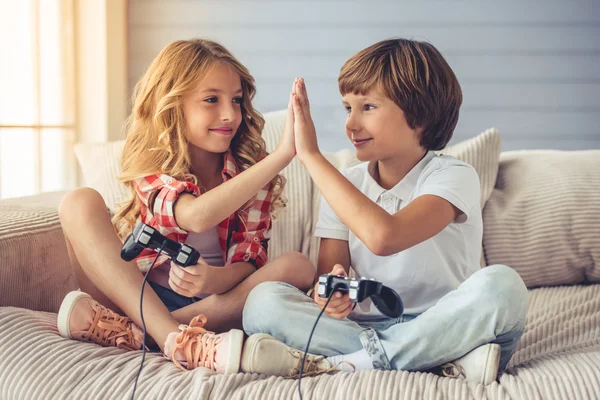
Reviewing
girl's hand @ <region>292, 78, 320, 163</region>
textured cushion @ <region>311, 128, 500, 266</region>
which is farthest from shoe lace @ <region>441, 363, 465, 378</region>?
textured cushion @ <region>311, 128, 500, 266</region>

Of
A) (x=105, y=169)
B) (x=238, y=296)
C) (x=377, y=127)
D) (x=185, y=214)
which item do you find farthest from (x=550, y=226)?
(x=105, y=169)

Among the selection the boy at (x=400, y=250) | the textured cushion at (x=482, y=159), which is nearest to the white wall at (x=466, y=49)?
the textured cushion at (x=482, y=159)

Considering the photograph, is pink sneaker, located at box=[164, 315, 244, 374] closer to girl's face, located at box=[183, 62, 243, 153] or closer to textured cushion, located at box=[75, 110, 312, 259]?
girl's face, located at box=[183, 62, 243, 153]

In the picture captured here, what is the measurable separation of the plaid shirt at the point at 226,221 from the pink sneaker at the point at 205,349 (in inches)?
10.5

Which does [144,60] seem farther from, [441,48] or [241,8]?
[441,48]

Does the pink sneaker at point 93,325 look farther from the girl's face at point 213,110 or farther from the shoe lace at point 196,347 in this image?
the girl's face at point 213,110

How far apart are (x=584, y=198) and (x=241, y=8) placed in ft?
5.60

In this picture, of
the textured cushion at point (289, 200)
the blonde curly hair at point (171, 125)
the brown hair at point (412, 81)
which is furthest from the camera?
the textured cushion at point (289, 200)

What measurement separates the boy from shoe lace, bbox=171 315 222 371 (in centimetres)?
7

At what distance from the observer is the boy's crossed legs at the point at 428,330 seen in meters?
1.18

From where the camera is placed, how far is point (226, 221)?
1572mm

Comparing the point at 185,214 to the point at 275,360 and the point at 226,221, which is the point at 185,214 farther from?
the point at 275,360

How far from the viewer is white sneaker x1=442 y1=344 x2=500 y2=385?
1132mm

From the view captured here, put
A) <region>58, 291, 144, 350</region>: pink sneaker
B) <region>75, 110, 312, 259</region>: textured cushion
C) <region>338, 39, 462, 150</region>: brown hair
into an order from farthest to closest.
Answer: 1. <region>75, 110, 312, 259</region>: textured cushion
2. <region>338, 39, 462, 150</region>: brown hair
3. <region>58, 291, 144, 350</region>: pink sneaker
